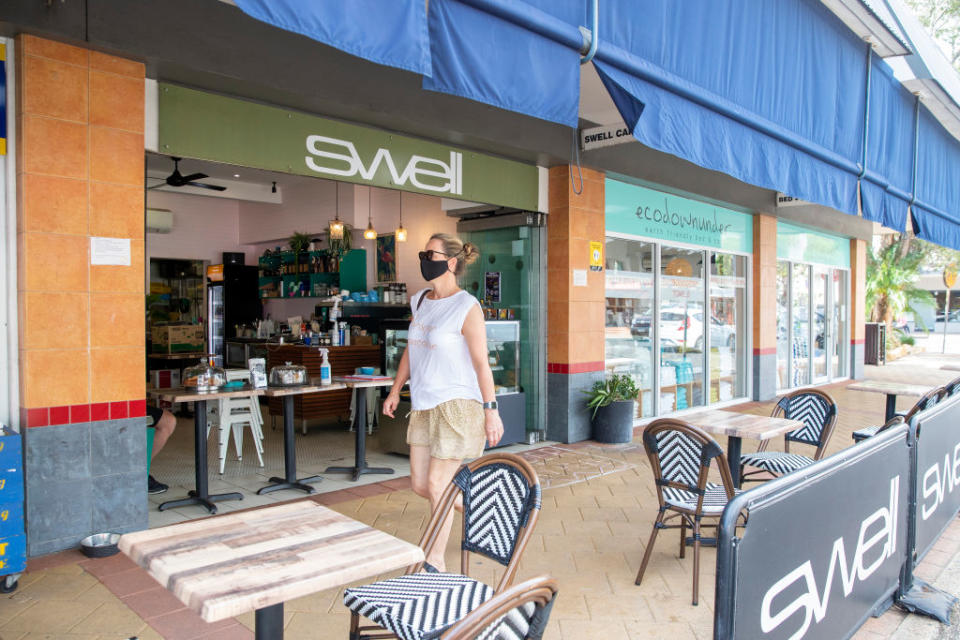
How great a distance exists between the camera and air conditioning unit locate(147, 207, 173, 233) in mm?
11070

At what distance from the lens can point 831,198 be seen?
4.46 meters

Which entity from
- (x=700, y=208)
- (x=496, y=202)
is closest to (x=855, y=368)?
(x=700, y=208)

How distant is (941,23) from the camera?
719 inches

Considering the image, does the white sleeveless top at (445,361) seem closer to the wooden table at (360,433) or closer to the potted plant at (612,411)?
the wooden table at (360,433)

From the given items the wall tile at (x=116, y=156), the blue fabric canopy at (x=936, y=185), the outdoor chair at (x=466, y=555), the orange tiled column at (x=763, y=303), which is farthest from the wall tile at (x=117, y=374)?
the orange tiled column at (x=763, y=303)

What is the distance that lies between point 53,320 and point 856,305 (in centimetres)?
1335

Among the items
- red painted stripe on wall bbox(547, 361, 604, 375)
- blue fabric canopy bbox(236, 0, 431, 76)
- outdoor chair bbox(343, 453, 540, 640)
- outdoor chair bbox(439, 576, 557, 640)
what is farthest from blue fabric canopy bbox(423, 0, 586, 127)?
red painted stripe on wall bbox(547, 361, 604, 375)

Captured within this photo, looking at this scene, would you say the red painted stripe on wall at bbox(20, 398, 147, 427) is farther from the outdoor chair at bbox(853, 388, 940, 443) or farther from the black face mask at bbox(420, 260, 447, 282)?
the outdoor chair at bbox(853, 388, 940, 443)

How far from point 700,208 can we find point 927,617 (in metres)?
6.26

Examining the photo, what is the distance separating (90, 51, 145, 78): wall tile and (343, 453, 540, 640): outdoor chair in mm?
3153

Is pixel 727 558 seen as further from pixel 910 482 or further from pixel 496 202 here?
pixel 496 202

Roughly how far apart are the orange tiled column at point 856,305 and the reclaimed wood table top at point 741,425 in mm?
10227

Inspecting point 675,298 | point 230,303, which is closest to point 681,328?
point 675,298

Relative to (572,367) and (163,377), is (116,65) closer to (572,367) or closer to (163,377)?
(572,367)
